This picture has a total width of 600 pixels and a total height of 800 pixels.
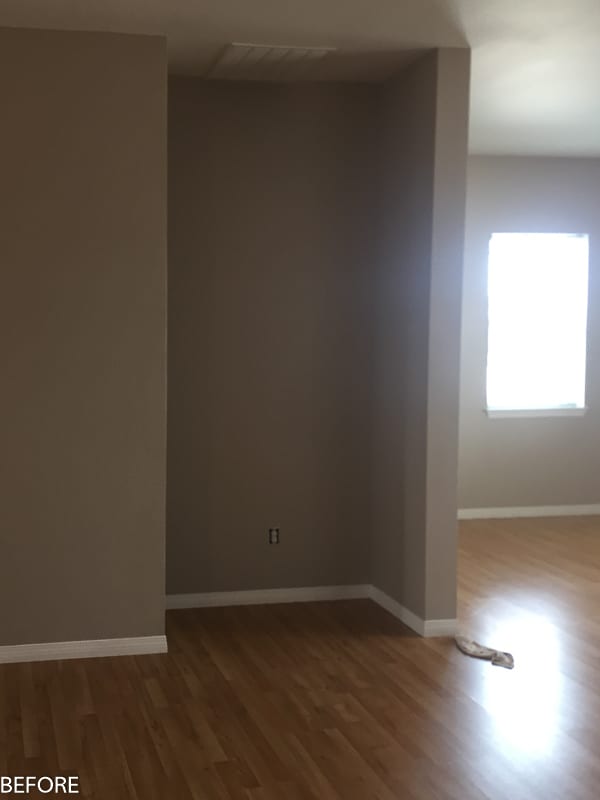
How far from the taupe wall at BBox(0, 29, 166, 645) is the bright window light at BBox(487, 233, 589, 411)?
12.5 feet

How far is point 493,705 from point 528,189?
4.66m


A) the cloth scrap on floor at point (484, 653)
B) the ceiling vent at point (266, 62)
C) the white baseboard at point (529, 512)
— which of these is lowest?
the cloth scrap on floor at point (484, 653)

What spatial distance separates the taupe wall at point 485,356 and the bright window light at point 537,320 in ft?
0.30

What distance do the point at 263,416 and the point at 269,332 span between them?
44 cm

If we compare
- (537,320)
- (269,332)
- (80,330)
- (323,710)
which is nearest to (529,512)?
(537,320)

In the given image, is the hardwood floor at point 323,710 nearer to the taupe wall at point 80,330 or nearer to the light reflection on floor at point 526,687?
the light reflection on floor at point 526,687

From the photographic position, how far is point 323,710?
3.94 m

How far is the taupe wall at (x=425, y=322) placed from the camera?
15.5ft

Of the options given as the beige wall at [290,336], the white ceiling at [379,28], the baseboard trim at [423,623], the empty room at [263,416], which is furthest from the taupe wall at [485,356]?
the baseboard trim at [423,623]

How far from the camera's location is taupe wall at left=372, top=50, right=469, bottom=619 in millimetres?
4730

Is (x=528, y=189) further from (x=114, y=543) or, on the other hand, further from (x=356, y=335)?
(x=114, y=543)

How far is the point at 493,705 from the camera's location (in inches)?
157

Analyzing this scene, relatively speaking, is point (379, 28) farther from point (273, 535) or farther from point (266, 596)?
point (266, 596)

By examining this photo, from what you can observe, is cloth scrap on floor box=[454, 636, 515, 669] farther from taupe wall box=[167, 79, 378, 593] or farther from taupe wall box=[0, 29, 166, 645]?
taupe wall box=[0, 29, 166, 645]
